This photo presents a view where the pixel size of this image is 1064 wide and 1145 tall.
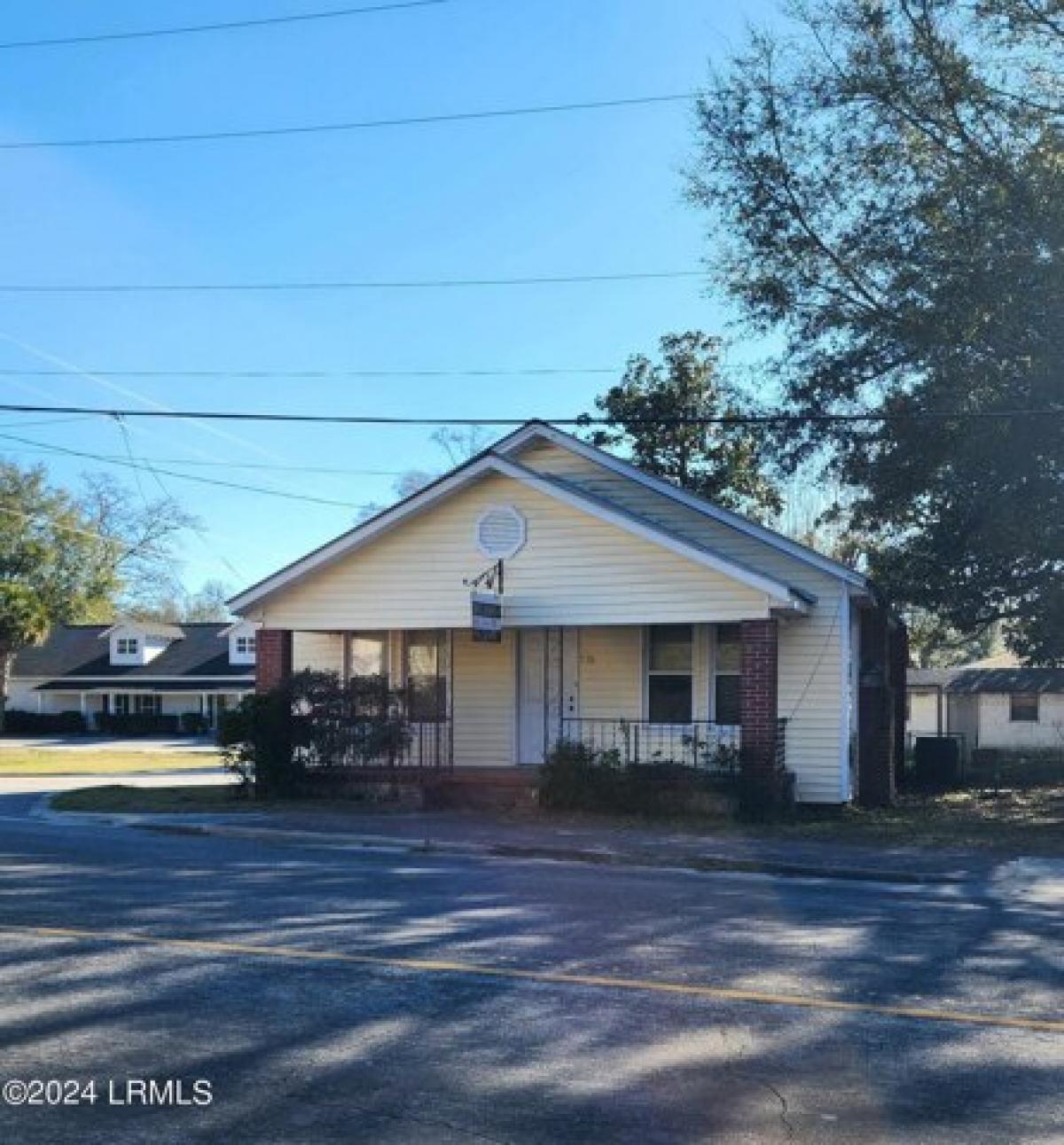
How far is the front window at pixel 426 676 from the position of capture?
21.9 metres

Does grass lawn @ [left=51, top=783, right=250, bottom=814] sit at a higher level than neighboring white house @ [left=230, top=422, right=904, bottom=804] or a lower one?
lower

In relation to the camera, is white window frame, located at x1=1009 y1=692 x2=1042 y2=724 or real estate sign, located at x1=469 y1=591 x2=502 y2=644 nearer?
real estate sign, located at x1=469 y1=591 x2=502 y2=644

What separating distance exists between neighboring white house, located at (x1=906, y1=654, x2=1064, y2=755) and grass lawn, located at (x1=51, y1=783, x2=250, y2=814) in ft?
96.0

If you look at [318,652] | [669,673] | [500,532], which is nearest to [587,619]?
[500,532]

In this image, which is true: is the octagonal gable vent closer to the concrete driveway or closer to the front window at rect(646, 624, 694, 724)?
the front window at rect(646, 624, 694, 724)

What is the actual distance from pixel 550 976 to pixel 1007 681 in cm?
4226

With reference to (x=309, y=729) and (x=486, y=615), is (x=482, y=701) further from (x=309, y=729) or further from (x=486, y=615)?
(x=486, y=615)

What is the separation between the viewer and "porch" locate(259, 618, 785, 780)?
19.8m

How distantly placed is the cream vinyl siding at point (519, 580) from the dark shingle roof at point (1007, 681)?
29.5 metres

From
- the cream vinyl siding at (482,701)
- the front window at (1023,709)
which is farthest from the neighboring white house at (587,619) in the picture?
the front window at (1023,709)

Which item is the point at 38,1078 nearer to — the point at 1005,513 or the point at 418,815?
the point at 418,815

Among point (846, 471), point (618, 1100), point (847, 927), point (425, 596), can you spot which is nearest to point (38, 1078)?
point (618, 1100)

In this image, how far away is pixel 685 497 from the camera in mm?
20328

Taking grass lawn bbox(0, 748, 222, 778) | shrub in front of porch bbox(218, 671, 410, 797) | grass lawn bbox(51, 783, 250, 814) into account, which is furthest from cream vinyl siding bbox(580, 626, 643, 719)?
grass lawn bbox(0, 748, 222, 778)
